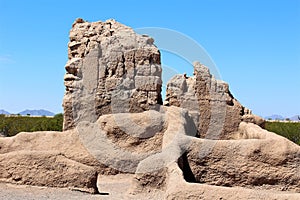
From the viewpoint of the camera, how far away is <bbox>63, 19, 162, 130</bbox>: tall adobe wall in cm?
1355

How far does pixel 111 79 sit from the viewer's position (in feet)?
44.5

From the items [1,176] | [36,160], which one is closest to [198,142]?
[36,160]

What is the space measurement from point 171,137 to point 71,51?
18.0 ft

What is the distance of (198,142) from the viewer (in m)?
9.97

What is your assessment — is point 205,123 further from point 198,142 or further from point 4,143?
point 4,143

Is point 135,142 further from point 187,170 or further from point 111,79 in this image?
point 111,79

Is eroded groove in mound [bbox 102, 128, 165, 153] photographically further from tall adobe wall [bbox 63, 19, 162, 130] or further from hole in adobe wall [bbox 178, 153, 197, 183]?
tall adobe wall [bbox 63, 19, 162, 130]

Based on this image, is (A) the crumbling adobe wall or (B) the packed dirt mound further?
(A) the crumbling adobe wall

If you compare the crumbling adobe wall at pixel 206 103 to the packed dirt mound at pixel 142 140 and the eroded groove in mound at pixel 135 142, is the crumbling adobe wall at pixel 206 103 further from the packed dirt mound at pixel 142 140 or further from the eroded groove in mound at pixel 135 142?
the eroded groove in mound at pixel 135 142

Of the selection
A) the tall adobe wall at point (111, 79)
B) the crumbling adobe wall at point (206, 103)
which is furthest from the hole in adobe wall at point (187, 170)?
the crumbling adobe wall at point (206, 103)

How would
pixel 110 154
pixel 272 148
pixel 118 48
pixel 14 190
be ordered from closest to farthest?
pixel 14 190, pixel 272 148, pixel 110 154, pixel 118 48

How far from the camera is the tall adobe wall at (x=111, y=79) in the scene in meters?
13.6

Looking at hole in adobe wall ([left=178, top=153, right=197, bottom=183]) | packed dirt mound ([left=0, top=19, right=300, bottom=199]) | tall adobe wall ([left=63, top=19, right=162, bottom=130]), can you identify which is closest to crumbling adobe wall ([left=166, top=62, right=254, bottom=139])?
packed dirt mound ([left=0, top=19, right=300, bottom=199])

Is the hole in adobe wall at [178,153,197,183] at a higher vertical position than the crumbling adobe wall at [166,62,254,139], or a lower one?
lower
